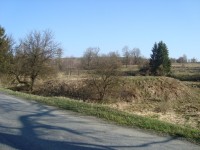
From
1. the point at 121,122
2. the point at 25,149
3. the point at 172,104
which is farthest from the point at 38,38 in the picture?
the point at 25,149

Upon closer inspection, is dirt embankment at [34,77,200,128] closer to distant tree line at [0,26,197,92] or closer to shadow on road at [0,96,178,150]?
distant tree line at [0,26,197,92]

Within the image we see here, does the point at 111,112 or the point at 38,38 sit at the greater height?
the point at 38,38

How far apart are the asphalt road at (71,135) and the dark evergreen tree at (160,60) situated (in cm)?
5045

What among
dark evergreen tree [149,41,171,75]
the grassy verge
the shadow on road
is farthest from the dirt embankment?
the shadow on road

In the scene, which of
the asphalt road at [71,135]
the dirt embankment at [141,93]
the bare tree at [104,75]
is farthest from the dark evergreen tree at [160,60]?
the asphalt road at [71,135]

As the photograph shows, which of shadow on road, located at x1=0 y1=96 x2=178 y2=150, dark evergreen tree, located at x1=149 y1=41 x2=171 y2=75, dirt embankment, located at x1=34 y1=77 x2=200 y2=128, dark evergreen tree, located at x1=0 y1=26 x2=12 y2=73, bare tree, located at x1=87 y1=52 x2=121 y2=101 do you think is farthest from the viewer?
dark evergreen tree, located at x1=149 y1=41 x2=171 y2=75

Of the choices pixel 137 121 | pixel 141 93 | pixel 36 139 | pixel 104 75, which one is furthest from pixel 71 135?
pixel 141 93

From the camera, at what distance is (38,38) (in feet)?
137

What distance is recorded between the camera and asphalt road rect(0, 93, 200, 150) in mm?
7375

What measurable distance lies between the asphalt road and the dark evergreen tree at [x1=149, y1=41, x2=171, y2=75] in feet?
166

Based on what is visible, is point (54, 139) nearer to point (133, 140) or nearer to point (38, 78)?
point (133, 140)

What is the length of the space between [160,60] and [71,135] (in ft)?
179

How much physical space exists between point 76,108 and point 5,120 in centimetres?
306

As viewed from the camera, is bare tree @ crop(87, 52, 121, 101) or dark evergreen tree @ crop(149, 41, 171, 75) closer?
bare tree @ crop(87, 52, 121, 101)
